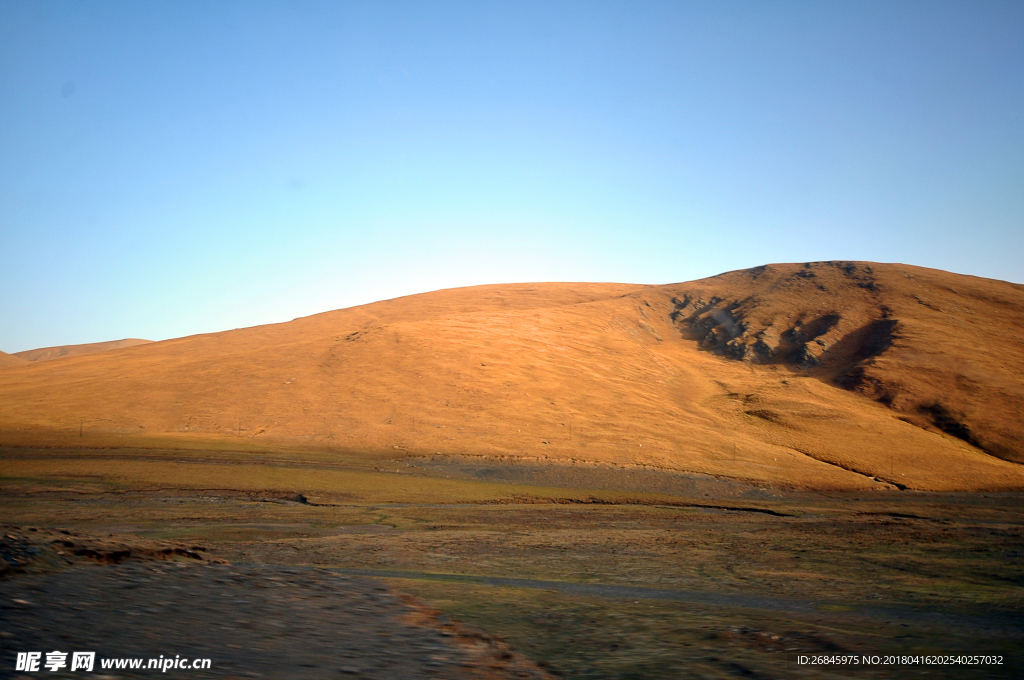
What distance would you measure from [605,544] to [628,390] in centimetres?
2578

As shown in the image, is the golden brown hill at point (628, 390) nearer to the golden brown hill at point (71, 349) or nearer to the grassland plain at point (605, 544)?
the grassland plain at point (605, 544)

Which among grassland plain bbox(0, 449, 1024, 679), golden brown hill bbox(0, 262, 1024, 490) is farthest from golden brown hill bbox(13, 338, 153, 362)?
grassland plain bbox(0, 449, 1024, 679)

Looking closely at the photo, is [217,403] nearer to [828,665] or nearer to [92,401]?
[92,401]

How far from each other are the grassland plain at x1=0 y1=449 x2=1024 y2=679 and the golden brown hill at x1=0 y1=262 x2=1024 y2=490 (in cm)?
340

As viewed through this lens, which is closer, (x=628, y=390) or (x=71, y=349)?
(x=628, y=390)

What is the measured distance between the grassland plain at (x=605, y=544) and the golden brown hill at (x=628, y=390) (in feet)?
11.1

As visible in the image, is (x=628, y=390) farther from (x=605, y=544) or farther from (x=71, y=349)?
(x=71, y=349)

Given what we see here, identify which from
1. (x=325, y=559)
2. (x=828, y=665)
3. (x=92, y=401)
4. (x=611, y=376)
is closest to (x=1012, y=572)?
(x=828, y=665)

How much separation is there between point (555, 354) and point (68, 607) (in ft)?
125

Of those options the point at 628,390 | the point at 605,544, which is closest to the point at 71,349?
the point at 628,390

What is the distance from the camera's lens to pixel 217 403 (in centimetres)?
3300

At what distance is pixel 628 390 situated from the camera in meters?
38.7

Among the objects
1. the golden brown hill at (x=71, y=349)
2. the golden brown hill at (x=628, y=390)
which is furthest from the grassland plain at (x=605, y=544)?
the golden brown hill at (x=71, y=349)

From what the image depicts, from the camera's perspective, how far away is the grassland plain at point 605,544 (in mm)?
6832
